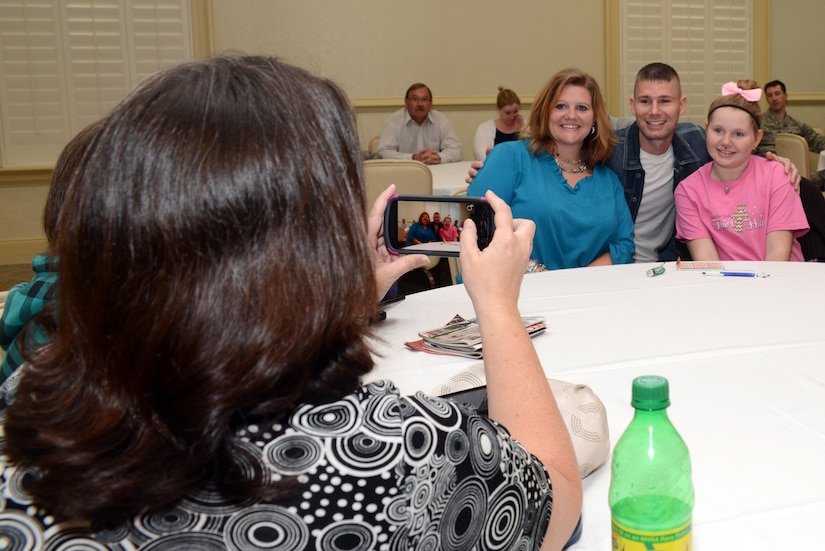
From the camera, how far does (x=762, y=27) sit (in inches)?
298

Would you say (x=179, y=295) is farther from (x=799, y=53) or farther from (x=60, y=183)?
(x=799, y=53)

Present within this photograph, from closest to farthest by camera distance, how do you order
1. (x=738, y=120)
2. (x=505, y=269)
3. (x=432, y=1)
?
(x=505, y=269) → (x=738, y=120) → (x=432, y=1)

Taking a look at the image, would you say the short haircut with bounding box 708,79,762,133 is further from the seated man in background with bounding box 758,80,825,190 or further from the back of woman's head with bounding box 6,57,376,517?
the seated man in background with bounding box 758,80,825,190

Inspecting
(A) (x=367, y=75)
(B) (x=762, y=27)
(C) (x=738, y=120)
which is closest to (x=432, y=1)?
(A) (x=367, y=75)

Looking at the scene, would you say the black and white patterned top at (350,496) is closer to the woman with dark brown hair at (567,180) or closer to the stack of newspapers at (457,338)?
the stack of newspapers at (457,338)

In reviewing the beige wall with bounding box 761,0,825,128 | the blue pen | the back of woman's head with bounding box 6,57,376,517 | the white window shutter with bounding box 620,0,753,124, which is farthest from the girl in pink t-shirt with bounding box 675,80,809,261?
the beige wall with bounding box 761,0,825,128

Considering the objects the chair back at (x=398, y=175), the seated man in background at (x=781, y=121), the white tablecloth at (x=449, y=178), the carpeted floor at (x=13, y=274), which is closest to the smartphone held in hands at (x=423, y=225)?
the chair back at (x=398, y=175)

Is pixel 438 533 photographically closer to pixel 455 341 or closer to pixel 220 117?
pixel 220 117

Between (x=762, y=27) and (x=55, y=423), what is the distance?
833 cm

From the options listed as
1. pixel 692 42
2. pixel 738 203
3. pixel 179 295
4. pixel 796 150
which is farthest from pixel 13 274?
pixel 692 42

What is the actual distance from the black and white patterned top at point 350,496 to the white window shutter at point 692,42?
23.3 ft

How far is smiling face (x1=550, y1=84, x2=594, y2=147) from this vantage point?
Result: 9.18ft

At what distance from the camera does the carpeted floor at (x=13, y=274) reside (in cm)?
539

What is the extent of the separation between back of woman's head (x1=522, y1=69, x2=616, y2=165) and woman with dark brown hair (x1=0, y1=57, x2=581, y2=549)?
2247mm
